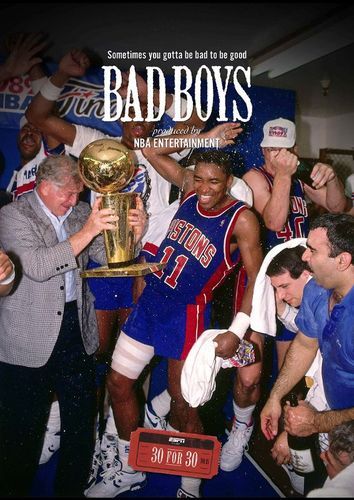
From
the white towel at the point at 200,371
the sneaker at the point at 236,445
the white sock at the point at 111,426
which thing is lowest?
the sneaker at the point at 236,445

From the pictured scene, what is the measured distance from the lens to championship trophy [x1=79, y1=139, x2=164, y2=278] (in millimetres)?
1443

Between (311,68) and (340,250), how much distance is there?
77 cm

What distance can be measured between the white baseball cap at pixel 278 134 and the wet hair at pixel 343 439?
112 cm

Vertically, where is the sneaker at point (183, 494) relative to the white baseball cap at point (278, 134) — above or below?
below

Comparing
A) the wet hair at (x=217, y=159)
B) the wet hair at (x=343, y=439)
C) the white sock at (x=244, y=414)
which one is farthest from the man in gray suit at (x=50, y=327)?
the wet hair at (x=343, y=439)

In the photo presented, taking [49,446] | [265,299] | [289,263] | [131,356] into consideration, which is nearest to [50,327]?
[131,356]

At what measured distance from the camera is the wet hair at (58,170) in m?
1.63

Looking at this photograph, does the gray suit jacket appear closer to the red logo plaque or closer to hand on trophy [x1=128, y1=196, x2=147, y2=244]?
hand on trophy [x1=128, y1=196, x2=147, y2=244]

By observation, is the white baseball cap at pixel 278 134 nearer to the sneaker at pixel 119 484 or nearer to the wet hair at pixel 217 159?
the wet hair at pixel 217 159

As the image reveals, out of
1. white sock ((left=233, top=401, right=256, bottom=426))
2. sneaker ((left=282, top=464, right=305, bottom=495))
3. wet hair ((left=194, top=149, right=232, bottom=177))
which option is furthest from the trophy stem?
sneaker ((left=282, top=464, right=305, bottom=495))

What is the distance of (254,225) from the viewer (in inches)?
65.7

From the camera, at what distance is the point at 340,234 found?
1.50m

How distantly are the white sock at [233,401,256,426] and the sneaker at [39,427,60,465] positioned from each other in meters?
0.93

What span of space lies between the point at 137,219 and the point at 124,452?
1.07 metres
